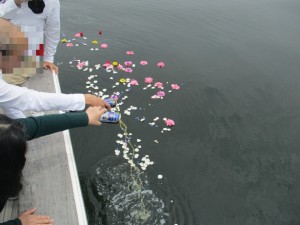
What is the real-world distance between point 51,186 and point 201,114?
3.29 m

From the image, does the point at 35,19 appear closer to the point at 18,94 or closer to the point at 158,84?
the point at 18,94

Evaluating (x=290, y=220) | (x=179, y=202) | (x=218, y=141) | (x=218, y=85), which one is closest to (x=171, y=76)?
(x=218, y=85)

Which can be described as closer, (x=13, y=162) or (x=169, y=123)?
(x=13, y=162)

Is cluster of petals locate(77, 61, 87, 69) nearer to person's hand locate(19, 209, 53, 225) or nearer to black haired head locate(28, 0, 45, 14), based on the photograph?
black haired head locate(28, 0, 45, 14)

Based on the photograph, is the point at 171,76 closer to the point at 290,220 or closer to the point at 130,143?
the point at 130,143

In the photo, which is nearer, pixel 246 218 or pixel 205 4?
pixel 246 218

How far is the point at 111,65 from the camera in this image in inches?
258

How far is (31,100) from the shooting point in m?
3.05

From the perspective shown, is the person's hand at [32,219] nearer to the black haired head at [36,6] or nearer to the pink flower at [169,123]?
the black haired head at [36,6]

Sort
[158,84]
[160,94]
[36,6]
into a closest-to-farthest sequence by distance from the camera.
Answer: [36,6] → [160,94] → [158,84]

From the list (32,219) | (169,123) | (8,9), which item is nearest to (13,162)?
(32,219)

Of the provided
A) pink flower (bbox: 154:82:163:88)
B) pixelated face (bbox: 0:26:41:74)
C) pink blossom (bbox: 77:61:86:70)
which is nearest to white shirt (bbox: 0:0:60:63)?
pixelated face (bbox: 0:26:41:74)

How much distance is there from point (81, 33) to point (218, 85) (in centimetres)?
344

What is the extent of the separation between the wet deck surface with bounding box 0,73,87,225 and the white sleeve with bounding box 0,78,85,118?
18.1 inches
